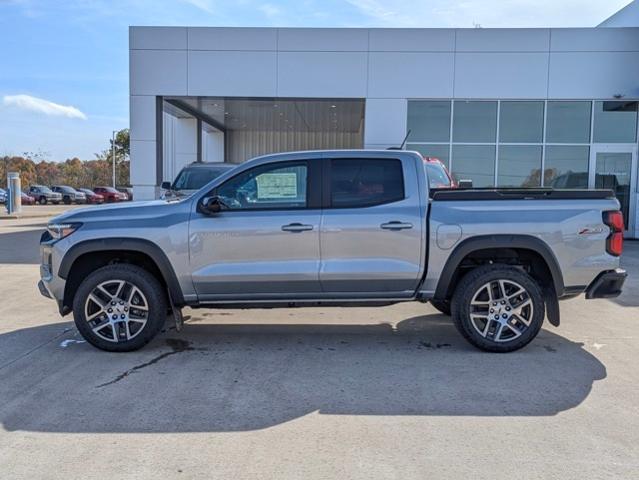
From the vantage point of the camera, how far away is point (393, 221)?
534 centimetres

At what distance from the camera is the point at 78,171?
2790 inches

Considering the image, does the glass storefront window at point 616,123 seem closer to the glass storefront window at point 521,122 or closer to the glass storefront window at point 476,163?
the glass storefront window at point 521,122

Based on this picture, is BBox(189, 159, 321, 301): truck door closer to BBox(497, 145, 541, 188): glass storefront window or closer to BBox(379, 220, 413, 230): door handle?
BBox(379, 220, 413, 230): door handle

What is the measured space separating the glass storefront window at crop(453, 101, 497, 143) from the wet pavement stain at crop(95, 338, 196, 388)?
39.1 feet

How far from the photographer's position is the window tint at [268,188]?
5480 millimetres

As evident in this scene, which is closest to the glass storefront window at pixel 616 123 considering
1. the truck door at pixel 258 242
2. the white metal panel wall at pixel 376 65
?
the white metal panel wall at pixel 376 65

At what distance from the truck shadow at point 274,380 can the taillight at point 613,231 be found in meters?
1.06

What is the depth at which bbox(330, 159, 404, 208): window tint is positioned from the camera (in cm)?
547

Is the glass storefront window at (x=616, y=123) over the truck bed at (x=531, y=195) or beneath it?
over

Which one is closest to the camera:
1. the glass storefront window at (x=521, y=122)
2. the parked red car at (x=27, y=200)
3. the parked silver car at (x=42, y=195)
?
the glass storefront window at (x=521, y=122)

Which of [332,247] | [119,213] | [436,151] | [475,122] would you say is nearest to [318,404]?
[332,247]

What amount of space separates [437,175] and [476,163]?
676 centimetres

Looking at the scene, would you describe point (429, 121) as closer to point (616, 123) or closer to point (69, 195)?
point (616, 123)

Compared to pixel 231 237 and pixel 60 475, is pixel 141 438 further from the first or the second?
pixel 231 237
